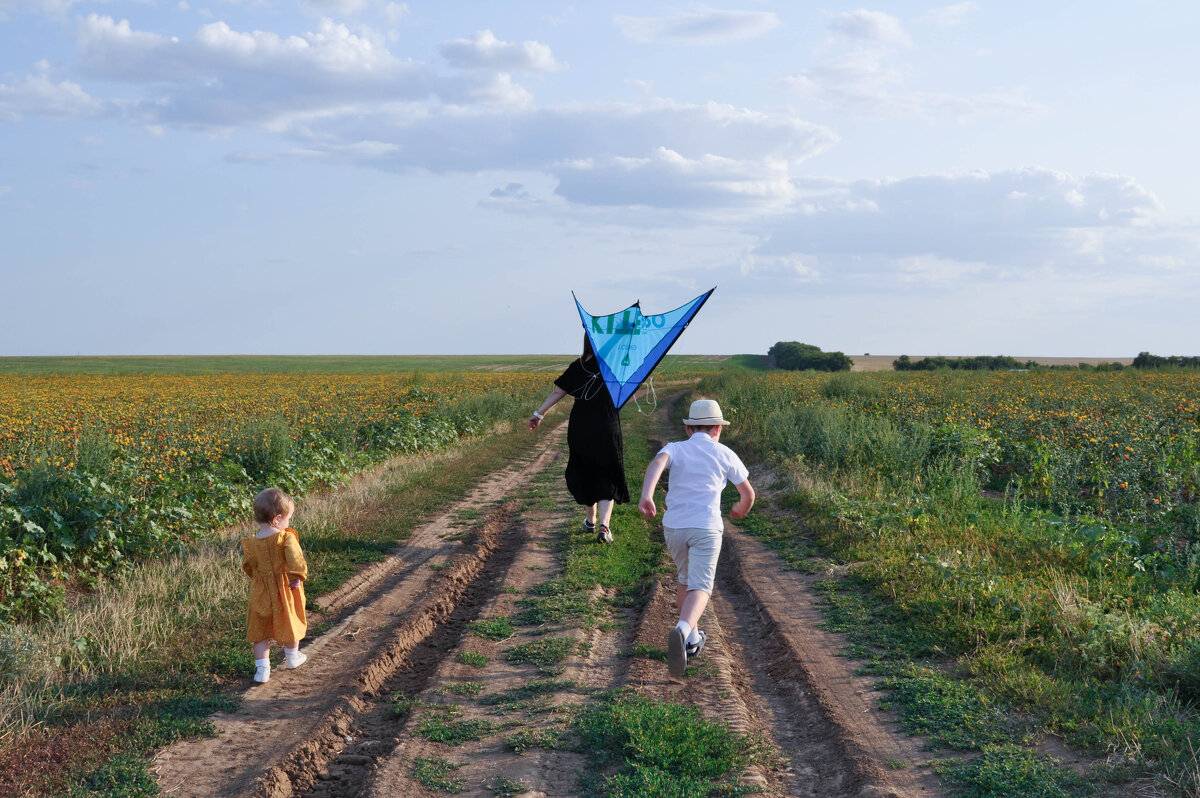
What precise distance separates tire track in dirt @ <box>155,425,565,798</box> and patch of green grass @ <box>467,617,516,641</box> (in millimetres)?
387

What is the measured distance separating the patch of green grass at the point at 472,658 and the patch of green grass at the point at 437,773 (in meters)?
1.40

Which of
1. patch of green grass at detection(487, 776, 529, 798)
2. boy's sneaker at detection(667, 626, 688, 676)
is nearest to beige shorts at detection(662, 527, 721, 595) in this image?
boy's sneaker at detection(667, 626, 688, 676)

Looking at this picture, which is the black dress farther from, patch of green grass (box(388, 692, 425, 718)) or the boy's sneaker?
patch of green grass (box(388, 692, 425, 718))

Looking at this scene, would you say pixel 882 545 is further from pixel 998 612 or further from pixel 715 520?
pixel 715 520

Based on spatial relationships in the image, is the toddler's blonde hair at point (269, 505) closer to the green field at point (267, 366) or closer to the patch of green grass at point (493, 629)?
the patch of green grass at point (493, 629)

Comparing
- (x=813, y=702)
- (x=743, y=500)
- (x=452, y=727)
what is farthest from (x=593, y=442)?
(x=452, y=727)

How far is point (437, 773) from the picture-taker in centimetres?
405

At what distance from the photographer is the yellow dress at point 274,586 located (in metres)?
5.50

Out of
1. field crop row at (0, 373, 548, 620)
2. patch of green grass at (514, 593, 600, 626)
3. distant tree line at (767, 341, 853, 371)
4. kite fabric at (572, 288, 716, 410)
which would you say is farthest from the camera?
distant tree line at (767, 341, 853, 371)

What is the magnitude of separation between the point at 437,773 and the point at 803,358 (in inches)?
2714

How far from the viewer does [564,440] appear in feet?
70.8

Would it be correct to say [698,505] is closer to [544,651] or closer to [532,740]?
[544,651]

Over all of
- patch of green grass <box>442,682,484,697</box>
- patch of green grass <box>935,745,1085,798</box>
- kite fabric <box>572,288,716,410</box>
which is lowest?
patch of green grass <box>442,682,484,697</box>

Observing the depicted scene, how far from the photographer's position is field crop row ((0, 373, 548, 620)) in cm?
777
